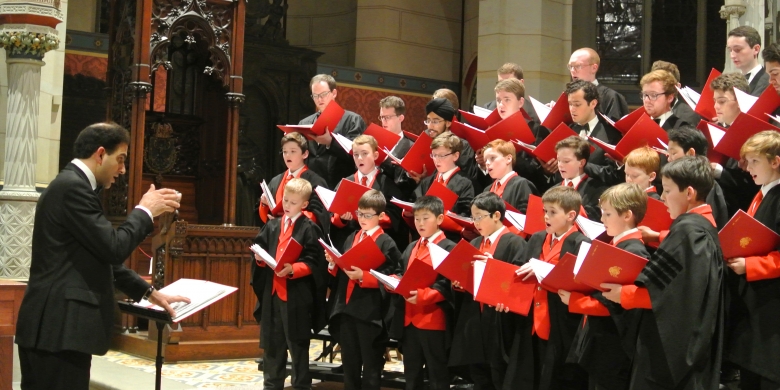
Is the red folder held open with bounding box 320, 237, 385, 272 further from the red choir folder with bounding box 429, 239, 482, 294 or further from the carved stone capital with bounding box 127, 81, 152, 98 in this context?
the carved stone capital with bounding box 127, 81, 152, 98

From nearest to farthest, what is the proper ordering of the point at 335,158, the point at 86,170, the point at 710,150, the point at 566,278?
the point at 86,170 → the point at 566,278 → the point at 710,150 → the point at 335,158

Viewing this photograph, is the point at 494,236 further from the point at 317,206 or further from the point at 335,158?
the point at 335,158

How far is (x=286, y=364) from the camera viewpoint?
17.1ft

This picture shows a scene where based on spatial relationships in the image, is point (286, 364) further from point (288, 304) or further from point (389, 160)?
point (389, 160)

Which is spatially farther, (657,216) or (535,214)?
(535,214)

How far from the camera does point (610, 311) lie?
3467 millimetres

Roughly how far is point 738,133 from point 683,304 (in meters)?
0.93

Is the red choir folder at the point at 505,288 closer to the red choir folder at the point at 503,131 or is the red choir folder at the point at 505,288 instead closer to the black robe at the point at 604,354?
the black robe at the point at 604,354

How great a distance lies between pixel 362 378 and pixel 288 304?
58 cm

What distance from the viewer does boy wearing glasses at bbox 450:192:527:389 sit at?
4.21 meters

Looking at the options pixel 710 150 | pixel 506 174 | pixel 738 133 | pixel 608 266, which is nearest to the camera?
pixel 608 266

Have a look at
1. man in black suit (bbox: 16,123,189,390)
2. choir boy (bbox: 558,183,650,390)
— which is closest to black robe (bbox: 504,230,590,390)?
choir boy (bbox: 558,183,650,390)

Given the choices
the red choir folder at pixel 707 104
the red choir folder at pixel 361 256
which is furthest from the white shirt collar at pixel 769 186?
the red choir folder at pixel 361 256

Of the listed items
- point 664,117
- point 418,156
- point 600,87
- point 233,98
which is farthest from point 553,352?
point 233,98
